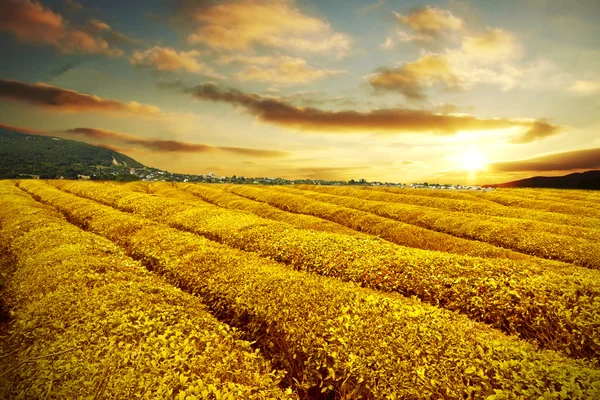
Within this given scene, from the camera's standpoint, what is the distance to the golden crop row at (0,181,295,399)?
27.6 ft

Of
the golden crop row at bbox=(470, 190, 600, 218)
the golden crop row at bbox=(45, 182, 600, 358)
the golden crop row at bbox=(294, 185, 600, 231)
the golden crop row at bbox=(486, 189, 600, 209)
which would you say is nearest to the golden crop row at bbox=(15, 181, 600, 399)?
the golden crop row at bbox=(45, 182, 600, 358)

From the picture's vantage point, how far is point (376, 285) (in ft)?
58.2

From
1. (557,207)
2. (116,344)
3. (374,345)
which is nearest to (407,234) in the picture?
(374,345)

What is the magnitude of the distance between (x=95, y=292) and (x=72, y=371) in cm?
566

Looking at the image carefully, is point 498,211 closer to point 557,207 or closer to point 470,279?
point 557,207

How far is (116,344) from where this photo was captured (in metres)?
9.98

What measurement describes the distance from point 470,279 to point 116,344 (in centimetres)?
1599

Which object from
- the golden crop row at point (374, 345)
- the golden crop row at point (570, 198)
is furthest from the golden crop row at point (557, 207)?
the golden crop row at point (374, 345)

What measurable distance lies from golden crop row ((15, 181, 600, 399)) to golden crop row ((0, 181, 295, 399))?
4.42 feet

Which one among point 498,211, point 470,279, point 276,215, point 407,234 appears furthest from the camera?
point 498,211

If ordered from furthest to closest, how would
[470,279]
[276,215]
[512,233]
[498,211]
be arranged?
[498,211], [276,215], [512,233], [470,279]

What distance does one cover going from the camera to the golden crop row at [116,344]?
8398 mm

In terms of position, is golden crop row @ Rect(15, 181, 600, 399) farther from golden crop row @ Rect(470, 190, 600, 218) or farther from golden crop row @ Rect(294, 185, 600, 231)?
golden crop row @ Rect(470, 190, 600, 218)

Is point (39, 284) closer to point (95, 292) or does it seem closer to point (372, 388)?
point (95, 292)
